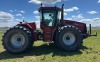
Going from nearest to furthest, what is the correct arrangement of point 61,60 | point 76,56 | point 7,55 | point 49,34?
point 61,60 < point 76,56 < point 7,55 < point 49,34

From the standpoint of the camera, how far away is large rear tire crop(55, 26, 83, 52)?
1466 cm

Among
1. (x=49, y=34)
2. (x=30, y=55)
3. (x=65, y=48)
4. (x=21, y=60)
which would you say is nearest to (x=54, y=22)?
(x=49, y=34)

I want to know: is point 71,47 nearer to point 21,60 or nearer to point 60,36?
point 60,36

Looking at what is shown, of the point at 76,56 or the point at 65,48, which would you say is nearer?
the point at 76,56

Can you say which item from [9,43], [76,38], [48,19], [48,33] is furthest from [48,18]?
[9,43]

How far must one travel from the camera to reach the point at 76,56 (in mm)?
13086

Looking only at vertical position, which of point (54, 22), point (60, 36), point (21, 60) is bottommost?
point (21, 60)

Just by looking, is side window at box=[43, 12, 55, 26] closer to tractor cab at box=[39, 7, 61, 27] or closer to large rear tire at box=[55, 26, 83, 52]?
tractor cab at box=[39, 7, 61, 27]

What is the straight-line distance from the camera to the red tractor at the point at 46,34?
14.4 metres

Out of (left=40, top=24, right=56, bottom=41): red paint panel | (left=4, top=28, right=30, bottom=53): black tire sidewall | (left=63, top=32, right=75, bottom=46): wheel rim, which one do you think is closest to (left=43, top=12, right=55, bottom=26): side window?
(left=40, top=24, right=56, bottom=41): red paint panel

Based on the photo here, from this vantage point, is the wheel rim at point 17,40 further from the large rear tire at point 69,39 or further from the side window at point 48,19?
the large rear tire at point 69,39

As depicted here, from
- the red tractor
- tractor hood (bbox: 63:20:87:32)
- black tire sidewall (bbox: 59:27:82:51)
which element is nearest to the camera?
the red tractor

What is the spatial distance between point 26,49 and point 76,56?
349cm

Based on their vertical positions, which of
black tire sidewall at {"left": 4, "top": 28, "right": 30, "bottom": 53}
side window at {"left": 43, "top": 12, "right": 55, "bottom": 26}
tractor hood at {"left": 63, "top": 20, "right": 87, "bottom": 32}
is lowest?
black tire sidewall at {"left": 4, "top": 28, "right": 30, "bottom": 53}
